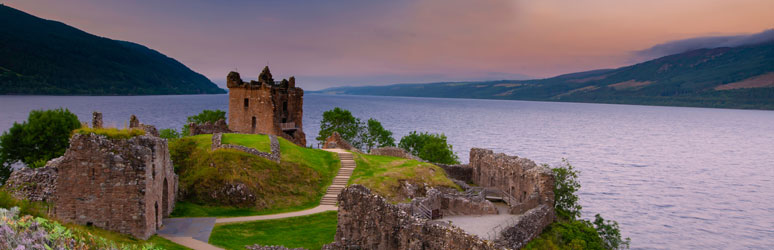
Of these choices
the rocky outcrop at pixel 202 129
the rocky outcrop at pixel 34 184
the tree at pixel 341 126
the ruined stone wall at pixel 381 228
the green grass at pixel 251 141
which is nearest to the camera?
the ruined stone wall at pixel 381 228

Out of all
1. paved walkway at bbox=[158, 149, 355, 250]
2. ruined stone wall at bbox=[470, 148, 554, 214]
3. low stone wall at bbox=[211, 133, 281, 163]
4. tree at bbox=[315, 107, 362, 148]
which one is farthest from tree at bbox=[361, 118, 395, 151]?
paved walkway at bbox=[158, 149, 355, 250]

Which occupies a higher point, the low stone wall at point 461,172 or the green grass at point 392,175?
the green grass at point 392,175

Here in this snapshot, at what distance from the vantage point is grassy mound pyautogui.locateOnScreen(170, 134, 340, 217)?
1168 inches

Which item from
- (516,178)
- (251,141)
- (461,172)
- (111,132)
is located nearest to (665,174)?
(461,172)

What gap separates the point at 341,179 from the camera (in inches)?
1448

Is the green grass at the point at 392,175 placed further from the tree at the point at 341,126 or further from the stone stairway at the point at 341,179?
the tree at the point at 341,126

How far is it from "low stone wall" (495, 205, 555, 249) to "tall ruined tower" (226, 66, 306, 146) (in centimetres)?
3314

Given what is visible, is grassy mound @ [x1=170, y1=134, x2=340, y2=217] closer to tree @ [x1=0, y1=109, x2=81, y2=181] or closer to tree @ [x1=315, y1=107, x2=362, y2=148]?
tree @ [x1=0, y1=109, x2=81, y2=181]

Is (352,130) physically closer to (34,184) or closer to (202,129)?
(202,129)

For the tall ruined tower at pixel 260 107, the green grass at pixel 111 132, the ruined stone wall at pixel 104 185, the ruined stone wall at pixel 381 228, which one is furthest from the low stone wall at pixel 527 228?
the tall ruined tower at pixel 260 107

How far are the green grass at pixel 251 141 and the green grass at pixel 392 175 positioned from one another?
768 centimetres

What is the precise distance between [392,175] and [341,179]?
4232 mm

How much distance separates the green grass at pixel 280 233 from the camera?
23375 millimetres

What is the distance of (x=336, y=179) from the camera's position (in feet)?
121
